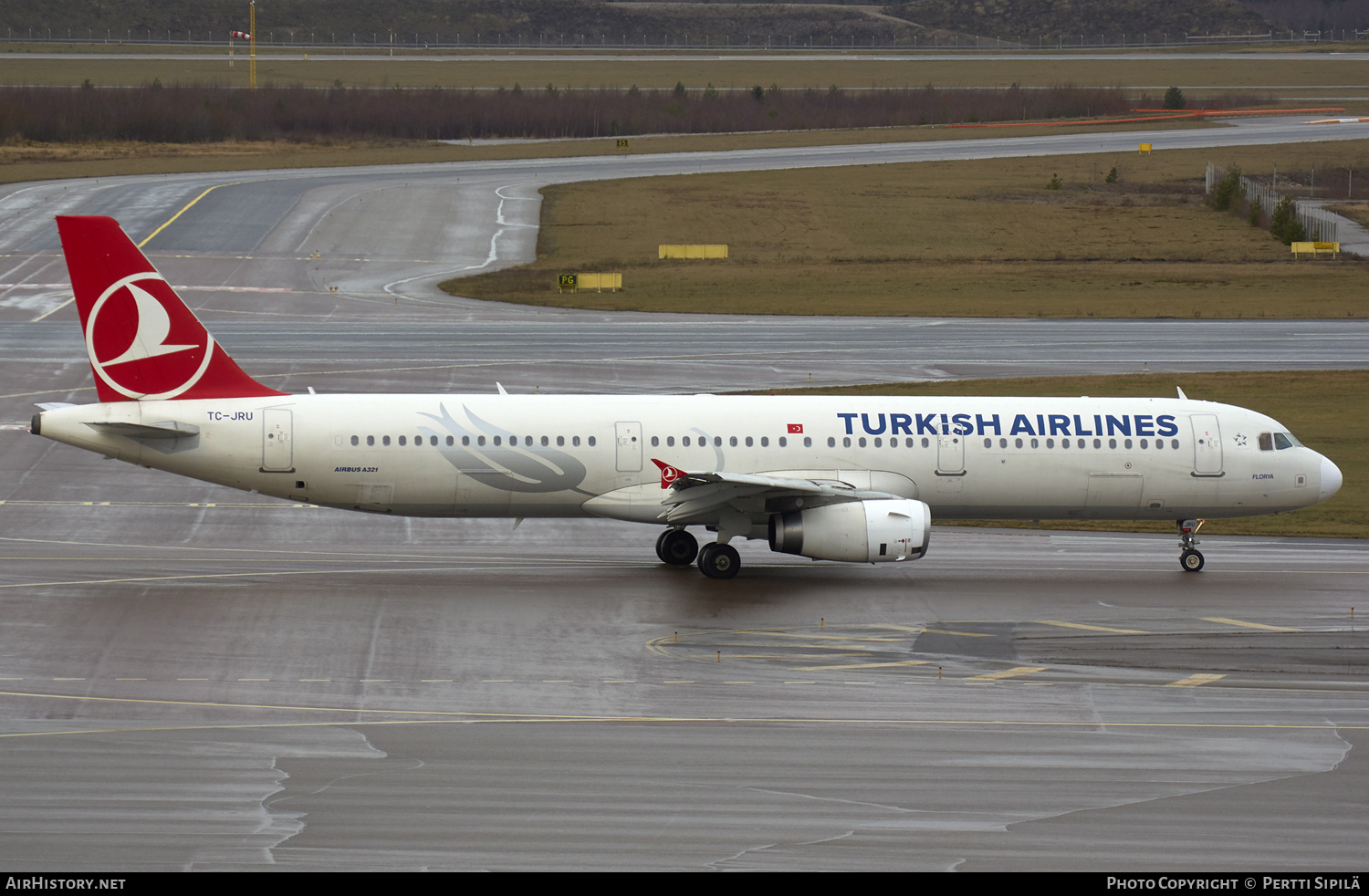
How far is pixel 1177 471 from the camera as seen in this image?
3581 cm

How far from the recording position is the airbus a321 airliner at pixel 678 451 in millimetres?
33125

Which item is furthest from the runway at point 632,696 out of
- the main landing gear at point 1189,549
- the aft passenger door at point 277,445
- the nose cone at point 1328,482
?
the aft passenger door at point 277,445

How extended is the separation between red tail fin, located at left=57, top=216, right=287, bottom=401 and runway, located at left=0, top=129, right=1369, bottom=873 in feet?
13.8

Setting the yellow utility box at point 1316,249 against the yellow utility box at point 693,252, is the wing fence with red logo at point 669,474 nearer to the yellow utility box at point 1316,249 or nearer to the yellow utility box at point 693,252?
the yellow utility box at point 693,252

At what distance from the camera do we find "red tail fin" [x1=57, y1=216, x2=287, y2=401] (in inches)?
1304

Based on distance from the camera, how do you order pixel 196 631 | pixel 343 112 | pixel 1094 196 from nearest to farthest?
pixel 196 631, pixel 1094 196, pixel 343 112

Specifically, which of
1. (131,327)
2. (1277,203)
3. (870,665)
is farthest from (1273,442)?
(1277,203)

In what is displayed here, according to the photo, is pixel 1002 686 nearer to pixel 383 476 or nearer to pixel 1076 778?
pixel 1076 778

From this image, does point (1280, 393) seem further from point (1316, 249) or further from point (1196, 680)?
point (1316, 249)

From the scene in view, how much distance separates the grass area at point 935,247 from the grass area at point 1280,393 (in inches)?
716

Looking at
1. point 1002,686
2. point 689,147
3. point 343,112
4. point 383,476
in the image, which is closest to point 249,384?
point 383,476

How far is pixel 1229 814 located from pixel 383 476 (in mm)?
20119

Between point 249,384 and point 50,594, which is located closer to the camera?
point 50,594

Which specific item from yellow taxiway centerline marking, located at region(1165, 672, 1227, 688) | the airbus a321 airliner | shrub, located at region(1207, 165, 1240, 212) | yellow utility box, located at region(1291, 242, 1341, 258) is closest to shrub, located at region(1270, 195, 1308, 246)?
yellow utility box, located at region(1291, 242, 1341, 258)
